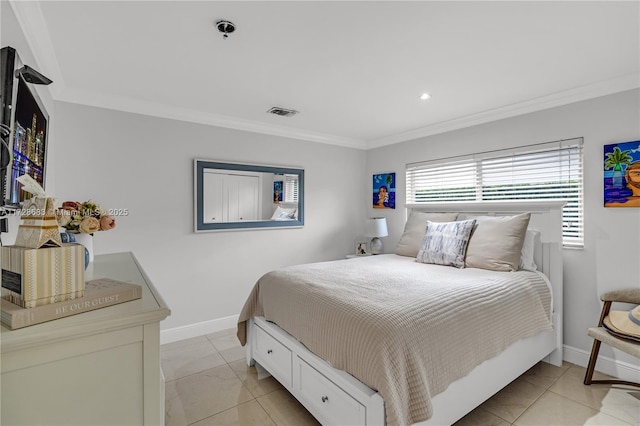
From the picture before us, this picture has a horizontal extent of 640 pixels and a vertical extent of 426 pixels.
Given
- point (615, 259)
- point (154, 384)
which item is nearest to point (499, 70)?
point (615, 259)

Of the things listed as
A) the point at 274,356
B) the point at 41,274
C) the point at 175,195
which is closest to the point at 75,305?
the point at 41,274

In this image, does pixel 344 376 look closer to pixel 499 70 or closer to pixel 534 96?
pixel 499 70

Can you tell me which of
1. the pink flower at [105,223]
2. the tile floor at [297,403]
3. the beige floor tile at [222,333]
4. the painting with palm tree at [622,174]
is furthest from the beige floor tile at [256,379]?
the painting with palm tree at [622,174]

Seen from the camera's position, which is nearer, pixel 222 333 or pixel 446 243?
pixel 446 243

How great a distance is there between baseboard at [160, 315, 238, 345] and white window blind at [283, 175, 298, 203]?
1510 mm

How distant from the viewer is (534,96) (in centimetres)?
278

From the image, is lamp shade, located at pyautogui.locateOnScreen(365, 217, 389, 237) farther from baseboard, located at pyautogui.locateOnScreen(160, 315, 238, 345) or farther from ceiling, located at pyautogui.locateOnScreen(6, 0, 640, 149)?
baseboard, located at pyautogui.locateOnScreen(160, 315, 238, 345)

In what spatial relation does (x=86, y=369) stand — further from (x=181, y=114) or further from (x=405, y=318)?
(x=181, y=114)

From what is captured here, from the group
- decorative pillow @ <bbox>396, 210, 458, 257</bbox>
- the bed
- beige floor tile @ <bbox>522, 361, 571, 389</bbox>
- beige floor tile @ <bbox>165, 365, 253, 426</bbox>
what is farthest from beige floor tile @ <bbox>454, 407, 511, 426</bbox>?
decorative pillow @ <bbox>396, 210, 458, 257</bbox>

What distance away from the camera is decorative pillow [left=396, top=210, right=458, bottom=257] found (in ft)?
10.7

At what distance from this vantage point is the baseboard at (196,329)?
3.14 meters

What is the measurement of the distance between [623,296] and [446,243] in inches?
49.9

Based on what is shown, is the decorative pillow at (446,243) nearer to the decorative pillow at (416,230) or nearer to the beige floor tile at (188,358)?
the decorative pillow at (416,230)

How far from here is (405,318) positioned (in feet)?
5.19
